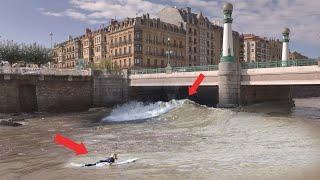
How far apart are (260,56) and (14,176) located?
166 metres

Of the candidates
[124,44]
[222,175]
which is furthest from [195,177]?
[124,44]

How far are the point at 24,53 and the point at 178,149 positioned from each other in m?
64.6

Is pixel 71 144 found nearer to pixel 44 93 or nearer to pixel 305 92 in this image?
pixel 44 93

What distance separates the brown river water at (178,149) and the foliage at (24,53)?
130 feet

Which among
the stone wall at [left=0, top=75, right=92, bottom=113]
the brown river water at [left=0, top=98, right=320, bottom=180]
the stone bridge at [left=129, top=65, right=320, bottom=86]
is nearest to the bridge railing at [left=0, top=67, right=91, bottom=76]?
the stone wall at [left=0, top=75, right=92, bottom=113]

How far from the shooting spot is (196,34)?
405ft

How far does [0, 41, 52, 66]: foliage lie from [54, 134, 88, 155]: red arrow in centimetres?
5011

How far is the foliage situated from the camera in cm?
8031

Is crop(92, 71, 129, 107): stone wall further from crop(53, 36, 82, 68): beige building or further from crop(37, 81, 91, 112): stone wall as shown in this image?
crop(53, 36, 82, 68): beige building

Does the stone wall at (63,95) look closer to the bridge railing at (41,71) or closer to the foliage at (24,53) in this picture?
the bridge railing at (41,71)

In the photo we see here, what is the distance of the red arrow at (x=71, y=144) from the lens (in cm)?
2615

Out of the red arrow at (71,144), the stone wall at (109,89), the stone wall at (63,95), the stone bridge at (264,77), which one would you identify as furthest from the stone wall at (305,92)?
the red arrow at (71,144)

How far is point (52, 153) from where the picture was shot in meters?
25.6

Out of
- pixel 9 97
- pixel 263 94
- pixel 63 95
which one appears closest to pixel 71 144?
pixel 9 97
